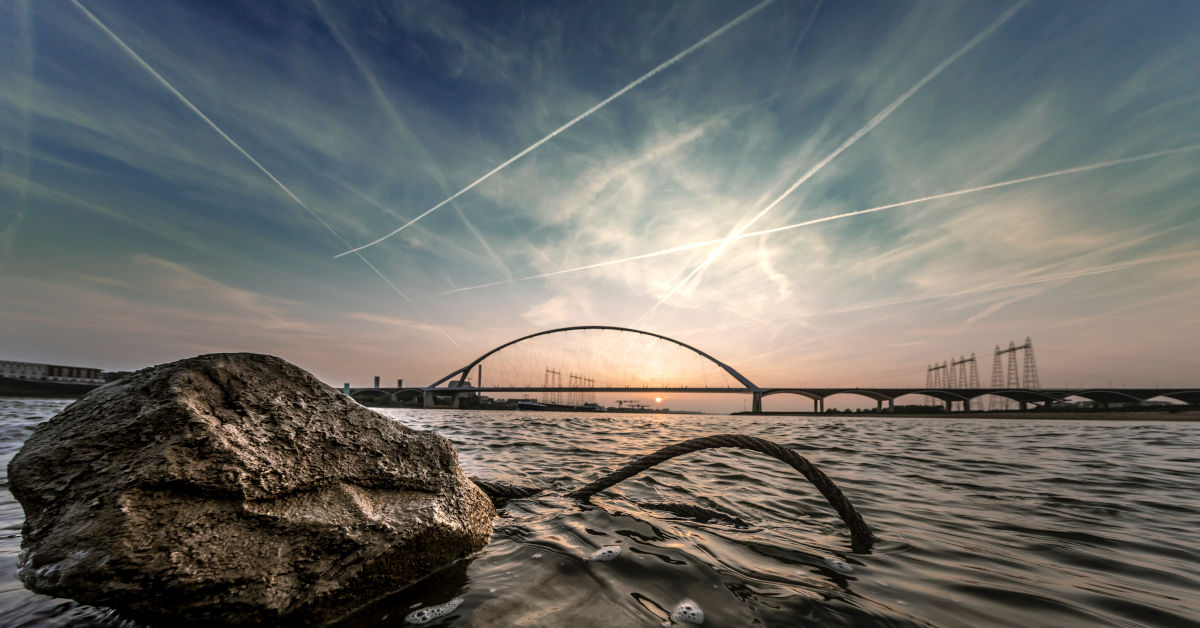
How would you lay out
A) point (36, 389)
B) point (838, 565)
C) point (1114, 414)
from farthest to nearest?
point (1114, 414)
point (36, 389)
point (838, 565)

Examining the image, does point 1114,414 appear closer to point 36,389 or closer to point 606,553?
point 606,553

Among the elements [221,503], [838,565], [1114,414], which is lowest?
[1114,414]

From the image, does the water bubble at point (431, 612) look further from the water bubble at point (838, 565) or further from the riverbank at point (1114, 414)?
the riverbank at point (1114, 414)

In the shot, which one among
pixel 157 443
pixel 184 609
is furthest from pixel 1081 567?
pixel 157 443

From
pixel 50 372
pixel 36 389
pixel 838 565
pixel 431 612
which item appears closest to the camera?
pixel 431 612

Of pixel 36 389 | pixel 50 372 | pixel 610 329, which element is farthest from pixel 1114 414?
pixel 50 372

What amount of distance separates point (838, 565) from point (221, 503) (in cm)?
436

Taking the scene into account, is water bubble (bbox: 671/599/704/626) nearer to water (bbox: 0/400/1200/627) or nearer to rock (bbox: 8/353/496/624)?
water (bbox: 0/400/1200/627)

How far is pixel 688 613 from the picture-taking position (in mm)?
2516

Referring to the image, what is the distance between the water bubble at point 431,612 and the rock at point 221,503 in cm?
44

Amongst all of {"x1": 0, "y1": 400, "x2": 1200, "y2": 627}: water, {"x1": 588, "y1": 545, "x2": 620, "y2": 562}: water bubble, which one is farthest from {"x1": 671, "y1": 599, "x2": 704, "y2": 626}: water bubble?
{"x1": 588, "y1": 545, "x2": 620, "y2": 562}: water bubble

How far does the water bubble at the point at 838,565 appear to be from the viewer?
320cm

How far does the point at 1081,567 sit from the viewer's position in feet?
11.1

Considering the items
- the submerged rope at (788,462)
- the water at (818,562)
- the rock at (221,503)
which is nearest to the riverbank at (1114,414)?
the water at (818,562)
